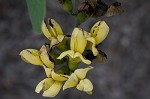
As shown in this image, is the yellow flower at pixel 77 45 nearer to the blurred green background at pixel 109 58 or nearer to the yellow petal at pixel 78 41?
the yellow petal at pixel 78 41

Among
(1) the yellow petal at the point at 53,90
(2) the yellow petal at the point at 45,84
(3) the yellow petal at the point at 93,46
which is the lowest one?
(1) the yellow petal at the point at 53,90

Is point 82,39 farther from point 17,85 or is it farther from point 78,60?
point 17,85

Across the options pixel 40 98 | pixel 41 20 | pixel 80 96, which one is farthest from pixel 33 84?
pixel 41 20

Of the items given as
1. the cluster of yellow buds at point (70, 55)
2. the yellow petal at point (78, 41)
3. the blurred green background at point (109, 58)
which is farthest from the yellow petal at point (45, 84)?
the blurred green background at point (109, 58)

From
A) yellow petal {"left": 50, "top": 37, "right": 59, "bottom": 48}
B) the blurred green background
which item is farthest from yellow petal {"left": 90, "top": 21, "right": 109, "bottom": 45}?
the blurred green background

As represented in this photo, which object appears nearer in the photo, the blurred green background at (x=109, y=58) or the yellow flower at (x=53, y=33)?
the yellow flower at (x=53, y=33)

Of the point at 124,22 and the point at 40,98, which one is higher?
the point at 124,22

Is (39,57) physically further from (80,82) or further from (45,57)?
(80,82)
